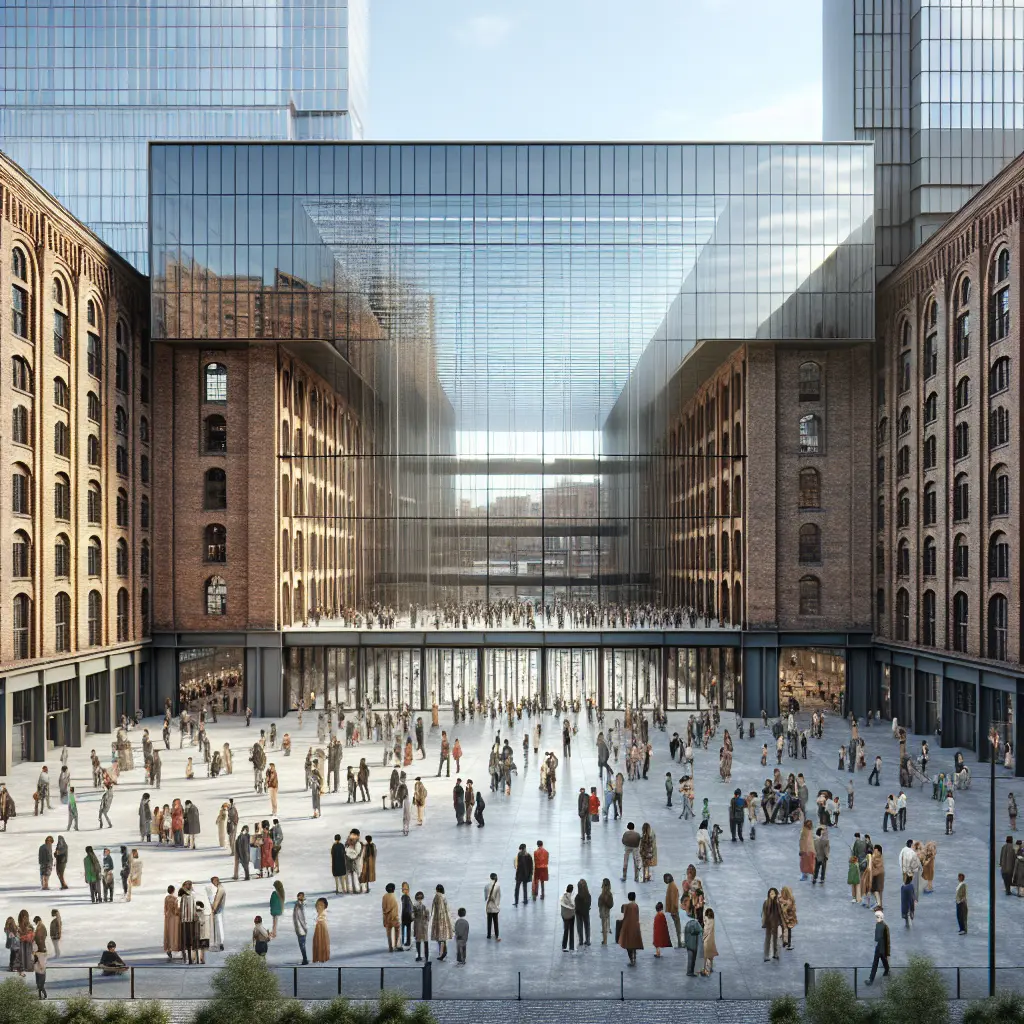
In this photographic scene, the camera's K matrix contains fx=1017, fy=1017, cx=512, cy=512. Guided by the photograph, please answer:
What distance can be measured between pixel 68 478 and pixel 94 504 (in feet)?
10.0

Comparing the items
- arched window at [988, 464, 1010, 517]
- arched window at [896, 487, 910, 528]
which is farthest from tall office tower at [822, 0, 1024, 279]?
arched window at [988, 464, 1010, 517]

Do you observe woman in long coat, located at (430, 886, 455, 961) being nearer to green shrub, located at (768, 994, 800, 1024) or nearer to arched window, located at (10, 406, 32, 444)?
green shrub, located at (768, 994, 800, 1024)

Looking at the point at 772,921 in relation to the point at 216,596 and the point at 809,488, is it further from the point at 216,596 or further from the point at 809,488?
the point at 216,596

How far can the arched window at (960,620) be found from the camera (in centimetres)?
3994

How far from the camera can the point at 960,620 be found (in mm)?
40344

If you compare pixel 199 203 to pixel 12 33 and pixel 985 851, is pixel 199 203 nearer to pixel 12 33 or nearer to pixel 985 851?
pixel 985 851

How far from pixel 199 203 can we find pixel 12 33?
5594 cm

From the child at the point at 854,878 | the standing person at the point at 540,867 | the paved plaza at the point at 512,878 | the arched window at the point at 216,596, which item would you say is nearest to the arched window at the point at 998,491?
the paved plaza at the point at 512,878

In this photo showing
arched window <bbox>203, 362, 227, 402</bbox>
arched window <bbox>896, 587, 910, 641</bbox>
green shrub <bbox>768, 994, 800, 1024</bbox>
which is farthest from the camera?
arched window <bbox>203, 362, 227, 402</bbox>

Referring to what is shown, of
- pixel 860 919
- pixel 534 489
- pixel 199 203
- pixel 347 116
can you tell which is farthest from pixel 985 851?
pixel 347 116

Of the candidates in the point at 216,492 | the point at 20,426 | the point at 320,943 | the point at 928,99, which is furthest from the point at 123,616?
the point at 928,99

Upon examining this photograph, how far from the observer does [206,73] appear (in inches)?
3600

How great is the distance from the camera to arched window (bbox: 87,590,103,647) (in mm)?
43594

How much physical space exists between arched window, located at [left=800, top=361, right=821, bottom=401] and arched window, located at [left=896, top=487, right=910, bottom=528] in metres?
6.60
